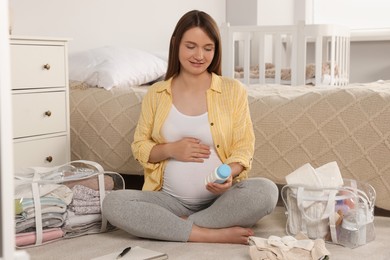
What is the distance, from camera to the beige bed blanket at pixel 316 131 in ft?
6.82

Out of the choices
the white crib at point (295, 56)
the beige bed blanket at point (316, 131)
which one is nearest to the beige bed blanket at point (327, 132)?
the beige bed blanket at point (316, 131)

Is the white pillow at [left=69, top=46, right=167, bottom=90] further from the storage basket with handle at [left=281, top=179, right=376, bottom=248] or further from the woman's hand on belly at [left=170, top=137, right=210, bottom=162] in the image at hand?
the storage basket with handle at [left=281, top=179, right=376, bottom=248]

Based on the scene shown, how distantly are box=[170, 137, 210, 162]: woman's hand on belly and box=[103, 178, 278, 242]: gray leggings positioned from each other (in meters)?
0.13

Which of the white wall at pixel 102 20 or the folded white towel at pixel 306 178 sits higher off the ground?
the white wall at pixel 102 20

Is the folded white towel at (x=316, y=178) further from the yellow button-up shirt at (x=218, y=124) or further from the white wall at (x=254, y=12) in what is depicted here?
the white wall at (x=254, y=12)

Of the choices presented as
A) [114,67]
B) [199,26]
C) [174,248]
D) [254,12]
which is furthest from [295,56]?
[174,248]

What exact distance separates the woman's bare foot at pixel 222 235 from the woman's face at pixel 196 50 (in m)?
0.47

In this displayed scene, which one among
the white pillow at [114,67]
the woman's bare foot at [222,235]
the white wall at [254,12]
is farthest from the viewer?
the white wall at [254,12]

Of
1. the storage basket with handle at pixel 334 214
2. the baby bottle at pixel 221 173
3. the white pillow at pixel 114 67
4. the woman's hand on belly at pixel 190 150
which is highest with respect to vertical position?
the white pillow at pixel 114 67

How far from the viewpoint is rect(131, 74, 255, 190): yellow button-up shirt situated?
1.91 metres

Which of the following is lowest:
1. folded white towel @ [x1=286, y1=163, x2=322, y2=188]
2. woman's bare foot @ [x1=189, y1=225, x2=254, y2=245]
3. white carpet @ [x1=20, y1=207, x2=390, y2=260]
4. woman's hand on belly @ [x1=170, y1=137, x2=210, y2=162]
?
white carpet @ [x1=20, y1=207, x2=390, y2=260]

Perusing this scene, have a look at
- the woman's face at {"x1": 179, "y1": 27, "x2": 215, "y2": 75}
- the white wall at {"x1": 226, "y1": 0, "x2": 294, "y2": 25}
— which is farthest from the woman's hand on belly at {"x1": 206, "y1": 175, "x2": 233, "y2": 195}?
the white wall at {"x1": 226, "y1": 0, "x2": 294, "y2": 25}

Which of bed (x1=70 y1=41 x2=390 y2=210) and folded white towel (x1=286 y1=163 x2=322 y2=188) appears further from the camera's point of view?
bed (x1=70 y1=41 x2=390 y2=210)

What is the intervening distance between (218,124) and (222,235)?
33 centimetres
